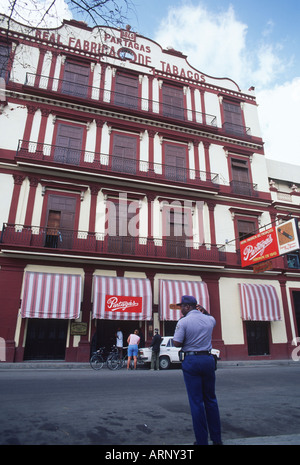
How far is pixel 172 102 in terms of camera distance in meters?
20.5

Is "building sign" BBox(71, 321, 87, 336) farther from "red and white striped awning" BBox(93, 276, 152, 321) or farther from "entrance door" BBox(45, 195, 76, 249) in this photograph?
"entrance door" BBox(45, 195, 76, 249)

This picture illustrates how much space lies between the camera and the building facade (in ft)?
46.2

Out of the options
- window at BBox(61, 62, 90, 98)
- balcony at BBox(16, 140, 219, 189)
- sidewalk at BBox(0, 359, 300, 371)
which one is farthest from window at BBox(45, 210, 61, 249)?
window at BBox(61, 62, 90, 98)

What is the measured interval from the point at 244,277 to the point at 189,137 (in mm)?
10101

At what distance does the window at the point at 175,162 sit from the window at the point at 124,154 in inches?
87.0

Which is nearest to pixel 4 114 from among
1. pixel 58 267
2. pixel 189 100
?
pixel 58 267

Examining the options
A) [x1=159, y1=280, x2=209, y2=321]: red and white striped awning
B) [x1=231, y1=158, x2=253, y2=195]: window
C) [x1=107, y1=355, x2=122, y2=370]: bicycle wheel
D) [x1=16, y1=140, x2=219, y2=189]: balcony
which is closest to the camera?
[x1=107, y1=355, x2=122, y2=370]: bicycle wheel

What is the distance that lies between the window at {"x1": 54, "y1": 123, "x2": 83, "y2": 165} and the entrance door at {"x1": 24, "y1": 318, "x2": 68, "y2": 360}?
8882 mm

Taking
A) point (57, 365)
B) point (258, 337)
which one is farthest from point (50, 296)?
point (258, 337)

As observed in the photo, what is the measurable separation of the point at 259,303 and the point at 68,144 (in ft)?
49.0

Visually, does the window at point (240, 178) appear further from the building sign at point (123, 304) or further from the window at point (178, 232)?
the building sign at point (123, 304)

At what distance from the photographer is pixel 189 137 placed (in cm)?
1975
